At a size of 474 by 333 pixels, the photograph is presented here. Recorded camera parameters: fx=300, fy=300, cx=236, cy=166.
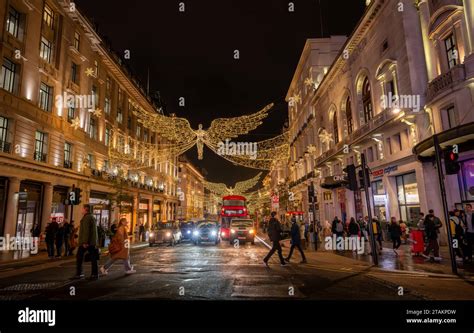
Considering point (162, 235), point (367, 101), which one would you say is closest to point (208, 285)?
point (162, 235)

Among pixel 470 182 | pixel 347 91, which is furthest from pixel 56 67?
pixel 470 182

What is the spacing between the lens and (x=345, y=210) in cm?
2997

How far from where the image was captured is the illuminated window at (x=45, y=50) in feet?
73.4

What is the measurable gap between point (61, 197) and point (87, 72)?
11922mm

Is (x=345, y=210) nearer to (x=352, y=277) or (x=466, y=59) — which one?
(x=466, y=59)

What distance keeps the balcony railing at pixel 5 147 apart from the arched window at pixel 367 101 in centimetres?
2576

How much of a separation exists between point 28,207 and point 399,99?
25.8m

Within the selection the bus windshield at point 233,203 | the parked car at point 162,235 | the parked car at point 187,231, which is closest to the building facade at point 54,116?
the parked car at point 162,235

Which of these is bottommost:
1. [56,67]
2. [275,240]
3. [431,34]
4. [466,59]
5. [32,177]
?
[275,240]

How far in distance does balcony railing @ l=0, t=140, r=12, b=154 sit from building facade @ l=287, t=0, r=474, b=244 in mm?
23686

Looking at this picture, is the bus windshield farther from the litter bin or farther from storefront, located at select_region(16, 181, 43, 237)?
the litter bin

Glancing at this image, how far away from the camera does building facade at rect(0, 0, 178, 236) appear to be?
18.6 meters

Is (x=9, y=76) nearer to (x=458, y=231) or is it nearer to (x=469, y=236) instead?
(x=458, y=231)

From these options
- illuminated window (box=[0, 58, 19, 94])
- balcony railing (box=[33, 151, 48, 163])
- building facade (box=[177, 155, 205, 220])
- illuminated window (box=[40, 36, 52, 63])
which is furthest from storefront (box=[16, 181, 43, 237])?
building facade (box=[177, 155, 205, 220])
